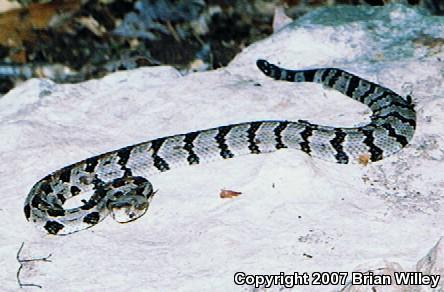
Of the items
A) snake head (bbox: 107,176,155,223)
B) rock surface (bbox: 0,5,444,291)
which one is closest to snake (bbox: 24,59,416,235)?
snake head (bbox: 107,176,155,223)

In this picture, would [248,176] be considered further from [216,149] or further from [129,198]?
[129,198]

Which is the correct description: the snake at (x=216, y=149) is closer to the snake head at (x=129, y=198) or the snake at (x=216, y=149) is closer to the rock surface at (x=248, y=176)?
the snake head at (x=129, y=198)

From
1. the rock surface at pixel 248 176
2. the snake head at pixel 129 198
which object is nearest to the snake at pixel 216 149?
the snake head at pixel 129 198

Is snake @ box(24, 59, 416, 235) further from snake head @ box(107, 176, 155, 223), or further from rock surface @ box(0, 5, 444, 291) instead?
rock surface @ box(0, 5, 444, 291)

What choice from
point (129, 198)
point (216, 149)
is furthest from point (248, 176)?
point (129, 198)

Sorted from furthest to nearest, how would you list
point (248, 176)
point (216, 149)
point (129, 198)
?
1. point (216, 149)
2. point (248, 176)
3. point (129, 198)
